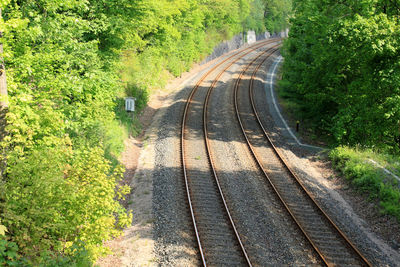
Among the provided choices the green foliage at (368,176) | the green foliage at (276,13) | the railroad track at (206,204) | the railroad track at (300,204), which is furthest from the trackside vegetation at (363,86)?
the green foliage at (276,13)

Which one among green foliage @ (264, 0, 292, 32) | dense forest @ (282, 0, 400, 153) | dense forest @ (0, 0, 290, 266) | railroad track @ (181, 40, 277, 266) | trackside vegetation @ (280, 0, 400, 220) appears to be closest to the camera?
dense forest @ (0, 0, 290, 266)

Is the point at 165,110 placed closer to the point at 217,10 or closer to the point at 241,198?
the point at 241,198

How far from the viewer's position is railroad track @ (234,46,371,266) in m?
10.8

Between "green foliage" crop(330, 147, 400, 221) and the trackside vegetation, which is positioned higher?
the trackside vegetation

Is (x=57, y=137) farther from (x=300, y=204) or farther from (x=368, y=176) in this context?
(x=368, y=176)

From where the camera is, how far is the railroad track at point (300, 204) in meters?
10.8

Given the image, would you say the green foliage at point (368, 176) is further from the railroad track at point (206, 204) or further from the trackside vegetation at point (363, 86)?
the railroad track at point (206, 204)

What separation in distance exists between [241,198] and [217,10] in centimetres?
4032

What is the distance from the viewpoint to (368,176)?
15.1 m

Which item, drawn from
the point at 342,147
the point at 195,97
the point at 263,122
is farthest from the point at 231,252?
the point at 195,97

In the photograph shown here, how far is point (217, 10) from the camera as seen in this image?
49.0 meters

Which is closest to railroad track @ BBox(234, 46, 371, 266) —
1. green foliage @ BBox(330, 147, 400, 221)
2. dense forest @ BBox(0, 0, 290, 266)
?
green foliage @ BBox(330, 147, 400, 221)

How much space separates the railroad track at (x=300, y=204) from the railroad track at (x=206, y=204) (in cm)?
236

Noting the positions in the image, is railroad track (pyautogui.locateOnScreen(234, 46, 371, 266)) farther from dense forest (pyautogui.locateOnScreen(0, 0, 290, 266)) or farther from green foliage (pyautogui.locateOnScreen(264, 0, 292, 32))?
green foliage (pyautogui.locateOnScreen(264, 0, 292, 32))
